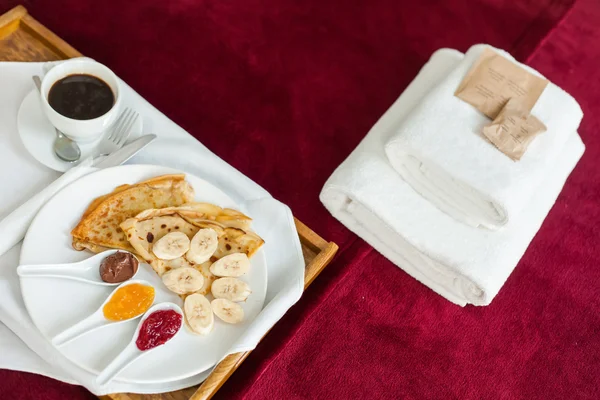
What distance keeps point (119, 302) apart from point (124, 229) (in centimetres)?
11

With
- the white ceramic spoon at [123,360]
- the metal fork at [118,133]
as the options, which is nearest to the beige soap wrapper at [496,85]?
the metal fork at [118,133]

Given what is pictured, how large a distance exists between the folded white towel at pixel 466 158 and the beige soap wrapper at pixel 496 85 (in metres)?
0.01

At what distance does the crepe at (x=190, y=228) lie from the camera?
88 centimetres

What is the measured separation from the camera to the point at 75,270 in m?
0.84

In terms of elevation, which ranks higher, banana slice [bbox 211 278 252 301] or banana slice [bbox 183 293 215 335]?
banana slice [bbox 211 278 252 301]

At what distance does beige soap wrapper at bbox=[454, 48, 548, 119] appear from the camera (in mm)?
1115

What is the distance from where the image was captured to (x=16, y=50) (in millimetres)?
1086

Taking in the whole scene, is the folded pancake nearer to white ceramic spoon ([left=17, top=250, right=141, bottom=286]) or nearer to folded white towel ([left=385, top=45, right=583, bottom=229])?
white ceramic spoon ([left=17, top=250, right=141, bottom=286])

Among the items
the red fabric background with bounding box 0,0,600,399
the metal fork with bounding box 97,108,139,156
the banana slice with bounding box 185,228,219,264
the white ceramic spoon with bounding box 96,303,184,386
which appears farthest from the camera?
the red fabric background with bounding box 0,0,600,399

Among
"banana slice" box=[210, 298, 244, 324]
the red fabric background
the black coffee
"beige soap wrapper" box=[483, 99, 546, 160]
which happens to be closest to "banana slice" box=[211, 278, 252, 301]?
"banana slice" box=[210, 298, 244, 324]

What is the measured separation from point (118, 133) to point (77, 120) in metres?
0.11

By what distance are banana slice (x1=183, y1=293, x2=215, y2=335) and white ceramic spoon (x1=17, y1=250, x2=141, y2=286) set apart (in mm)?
97

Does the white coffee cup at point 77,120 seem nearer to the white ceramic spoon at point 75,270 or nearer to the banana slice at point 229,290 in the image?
the white ceramic spoon at point 75,270

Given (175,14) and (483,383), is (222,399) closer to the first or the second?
(483,383)
